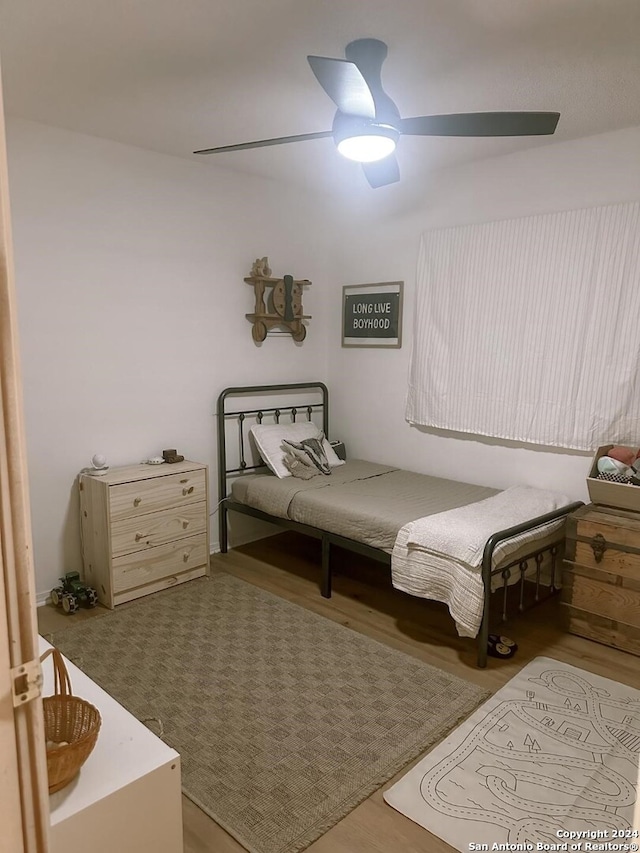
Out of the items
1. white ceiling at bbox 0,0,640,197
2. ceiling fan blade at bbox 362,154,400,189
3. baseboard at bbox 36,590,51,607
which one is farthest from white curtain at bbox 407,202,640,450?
baseboard at bbox 36,590,51,607

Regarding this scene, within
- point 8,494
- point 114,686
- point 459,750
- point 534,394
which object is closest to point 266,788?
point 459,750

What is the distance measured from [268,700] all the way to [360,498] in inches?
51.9

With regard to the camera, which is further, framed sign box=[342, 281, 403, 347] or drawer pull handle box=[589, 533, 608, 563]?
framed sign box=[342, 281, 403, 347]

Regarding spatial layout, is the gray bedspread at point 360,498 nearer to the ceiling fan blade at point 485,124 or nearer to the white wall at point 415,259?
the white wall at point 415,259

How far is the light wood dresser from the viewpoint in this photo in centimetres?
Result: 323

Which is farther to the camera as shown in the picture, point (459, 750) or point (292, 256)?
point (292, 256)

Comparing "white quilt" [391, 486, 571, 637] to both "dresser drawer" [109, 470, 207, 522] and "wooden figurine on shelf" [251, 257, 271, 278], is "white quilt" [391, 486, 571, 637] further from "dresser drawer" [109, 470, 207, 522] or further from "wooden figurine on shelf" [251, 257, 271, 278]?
"wooden figurine on shelf" [251, 257, 271, 278]

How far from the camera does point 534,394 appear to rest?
3.48 metres

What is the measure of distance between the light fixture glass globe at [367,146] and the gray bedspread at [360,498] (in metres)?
1.73

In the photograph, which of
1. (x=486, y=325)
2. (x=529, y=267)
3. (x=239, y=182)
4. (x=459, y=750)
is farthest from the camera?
(x=239, y=182)

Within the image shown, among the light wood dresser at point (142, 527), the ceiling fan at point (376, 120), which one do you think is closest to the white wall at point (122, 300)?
the light wood dresser at point (142, 527)

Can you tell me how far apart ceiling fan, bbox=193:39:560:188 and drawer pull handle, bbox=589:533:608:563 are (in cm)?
182

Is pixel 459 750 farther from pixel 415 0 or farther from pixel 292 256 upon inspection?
pixel 292 256

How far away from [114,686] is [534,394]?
2.68m
